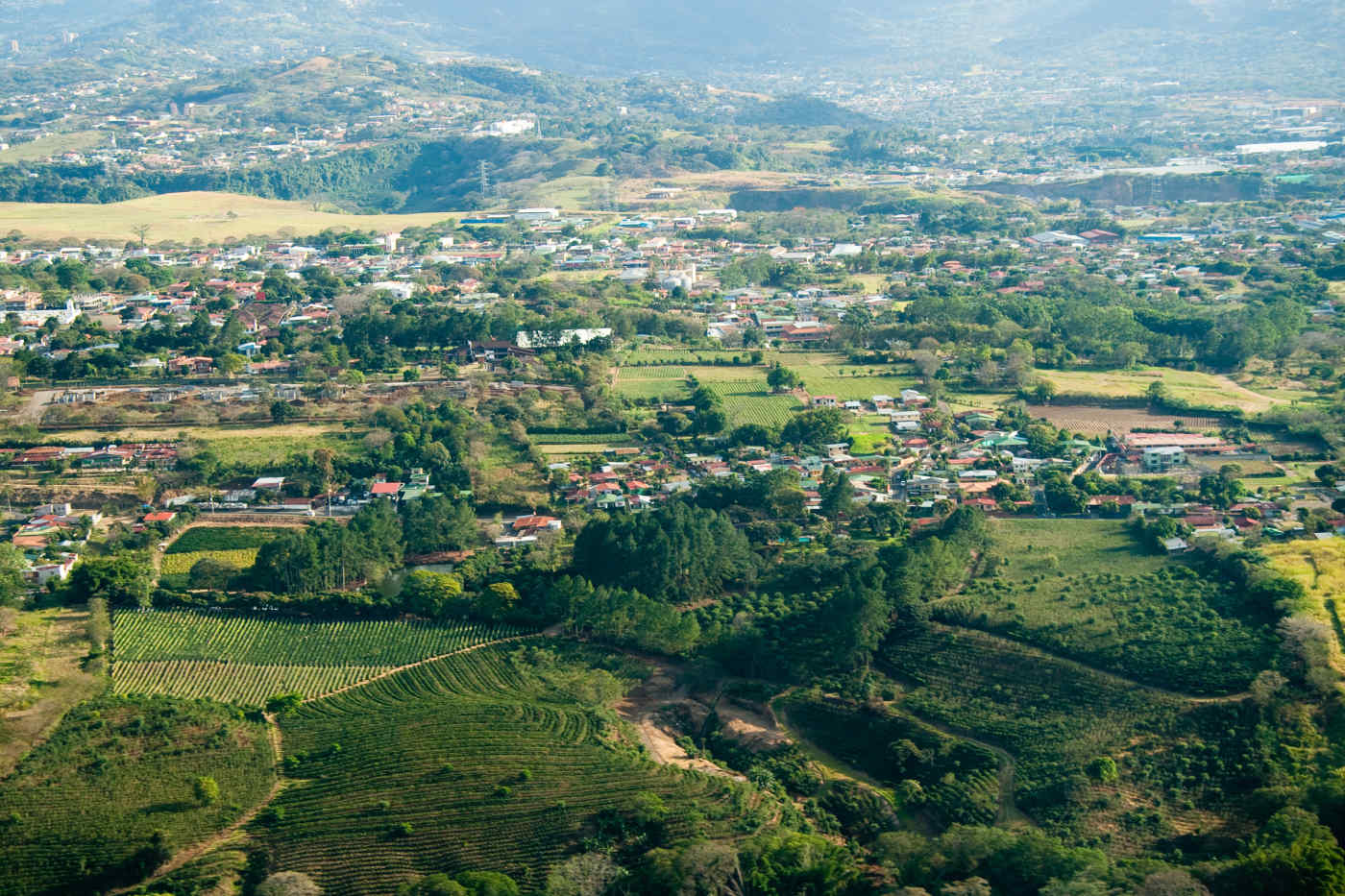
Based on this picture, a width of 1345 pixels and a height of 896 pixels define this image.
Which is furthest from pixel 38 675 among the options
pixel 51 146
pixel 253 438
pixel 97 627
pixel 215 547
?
pixel 51 146

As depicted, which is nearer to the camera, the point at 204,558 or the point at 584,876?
the point at 584,876

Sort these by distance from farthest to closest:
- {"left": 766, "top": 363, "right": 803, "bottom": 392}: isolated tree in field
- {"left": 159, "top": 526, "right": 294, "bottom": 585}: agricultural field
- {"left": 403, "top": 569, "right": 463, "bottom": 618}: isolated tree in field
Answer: {"left": 766, "top": 363, "right": 803, "bottom": 392}: isolated tree in field < {"left": 159, "top": 526, "right": 294, "bottom": 585}: agricultural field < {"left": 403, "top": 569, "right": 463, "bottom": 618}: isolated tree in field

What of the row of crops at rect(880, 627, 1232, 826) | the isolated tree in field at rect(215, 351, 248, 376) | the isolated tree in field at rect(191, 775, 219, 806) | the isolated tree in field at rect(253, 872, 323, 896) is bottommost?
the isolated tree in field at rect(215, 351, 248, 376)

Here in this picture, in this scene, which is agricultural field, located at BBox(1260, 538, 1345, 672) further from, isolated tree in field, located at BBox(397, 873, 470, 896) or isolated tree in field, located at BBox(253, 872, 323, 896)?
isolated tree in field, located at BBox(253, 872, 323, 896)


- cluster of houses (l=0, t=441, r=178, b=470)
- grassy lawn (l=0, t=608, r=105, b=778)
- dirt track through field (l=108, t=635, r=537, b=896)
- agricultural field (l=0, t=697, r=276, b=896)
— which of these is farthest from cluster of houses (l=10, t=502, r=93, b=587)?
dirt track through field (l=108, t=635, r=537, b=896)

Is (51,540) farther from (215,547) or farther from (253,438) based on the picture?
(253,438)

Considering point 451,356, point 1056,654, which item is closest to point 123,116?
point 451,356

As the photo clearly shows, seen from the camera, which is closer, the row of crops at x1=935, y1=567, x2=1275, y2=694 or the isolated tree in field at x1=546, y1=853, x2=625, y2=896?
the isolated tree in field at x1=546, y1=853, x2=625, y2=896

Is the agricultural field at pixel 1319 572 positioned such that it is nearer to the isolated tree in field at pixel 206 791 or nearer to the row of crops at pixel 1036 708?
the row of crops at pixel 1036 708
